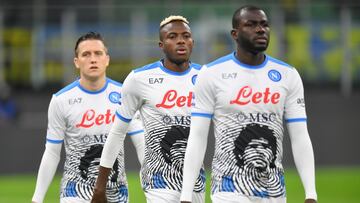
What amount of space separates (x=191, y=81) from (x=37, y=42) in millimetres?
15721

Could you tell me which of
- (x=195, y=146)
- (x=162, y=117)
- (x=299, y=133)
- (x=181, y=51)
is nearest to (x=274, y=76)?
(x=299, y=133)

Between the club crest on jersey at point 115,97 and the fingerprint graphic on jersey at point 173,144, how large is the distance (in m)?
1.10

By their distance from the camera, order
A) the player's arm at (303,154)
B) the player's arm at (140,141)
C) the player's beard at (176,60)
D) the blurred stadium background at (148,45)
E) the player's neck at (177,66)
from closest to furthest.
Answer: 1. the player's arm at (303,154)
2. the player's beard at (176,60)
3. the player's neck at (177,66)
4. the player's arm at (140,141)
5. the blurred stadium background at (148,45)

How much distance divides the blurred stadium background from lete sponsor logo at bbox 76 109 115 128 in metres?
13.4

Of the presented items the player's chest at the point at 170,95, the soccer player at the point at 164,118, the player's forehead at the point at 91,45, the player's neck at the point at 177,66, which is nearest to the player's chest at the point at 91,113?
the player's forehead at the point at 91,45

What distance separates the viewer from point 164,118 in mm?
9906

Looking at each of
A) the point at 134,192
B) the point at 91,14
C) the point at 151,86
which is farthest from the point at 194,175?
the point at 91,14

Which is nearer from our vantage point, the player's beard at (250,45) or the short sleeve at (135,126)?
the player's beard at (250,45)

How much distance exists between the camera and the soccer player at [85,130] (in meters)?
10.6

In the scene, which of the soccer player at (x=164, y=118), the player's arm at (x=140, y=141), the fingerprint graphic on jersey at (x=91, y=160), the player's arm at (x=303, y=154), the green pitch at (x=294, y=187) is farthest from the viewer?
the green pitch at (x=294, y=187)

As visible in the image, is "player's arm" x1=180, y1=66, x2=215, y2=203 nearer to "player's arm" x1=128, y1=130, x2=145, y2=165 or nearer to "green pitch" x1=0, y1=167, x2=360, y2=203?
"player's arm" x1=128, y1=130, x2=145, y2=165

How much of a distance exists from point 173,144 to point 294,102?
1527 mm

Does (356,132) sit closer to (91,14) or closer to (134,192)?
(134,192)

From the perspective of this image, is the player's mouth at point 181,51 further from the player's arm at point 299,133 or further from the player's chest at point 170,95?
the player's arm at point 299,133
